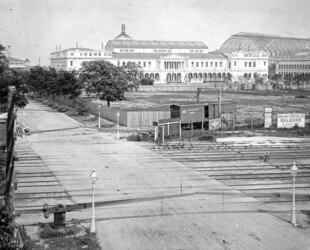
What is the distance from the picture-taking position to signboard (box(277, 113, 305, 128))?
38969 mm

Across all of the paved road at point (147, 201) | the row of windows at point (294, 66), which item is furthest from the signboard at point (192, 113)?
the row of windows at point (294, 66)

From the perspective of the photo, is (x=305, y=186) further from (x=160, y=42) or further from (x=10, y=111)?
(x=160, y=42)

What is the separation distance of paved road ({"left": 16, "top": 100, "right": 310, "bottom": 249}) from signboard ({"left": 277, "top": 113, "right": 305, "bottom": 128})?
13.8 meters

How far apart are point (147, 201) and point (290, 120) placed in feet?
78.9

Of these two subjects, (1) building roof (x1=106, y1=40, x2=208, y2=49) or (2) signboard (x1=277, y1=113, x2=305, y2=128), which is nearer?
(2) signboard (x1=277, y1=113, x2=305, y2=128)

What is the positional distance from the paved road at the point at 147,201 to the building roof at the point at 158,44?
→ 145m

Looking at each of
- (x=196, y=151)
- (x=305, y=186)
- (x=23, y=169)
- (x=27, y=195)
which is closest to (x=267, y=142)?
(x=196, y=151)

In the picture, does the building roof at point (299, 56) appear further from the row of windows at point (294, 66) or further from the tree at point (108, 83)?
the tree at point (108, 83)

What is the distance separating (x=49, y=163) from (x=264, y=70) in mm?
154651

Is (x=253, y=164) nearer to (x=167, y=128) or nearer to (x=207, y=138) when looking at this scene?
(x=207, y=138)

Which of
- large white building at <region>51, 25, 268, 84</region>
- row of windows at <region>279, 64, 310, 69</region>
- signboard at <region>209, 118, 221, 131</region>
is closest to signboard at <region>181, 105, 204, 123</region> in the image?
signboard at <region>209, 118, 221, 131</region>

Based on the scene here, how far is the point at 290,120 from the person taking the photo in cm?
3919

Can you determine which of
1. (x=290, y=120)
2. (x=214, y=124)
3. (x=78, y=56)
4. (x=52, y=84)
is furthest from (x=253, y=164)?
(x=78, y=56)

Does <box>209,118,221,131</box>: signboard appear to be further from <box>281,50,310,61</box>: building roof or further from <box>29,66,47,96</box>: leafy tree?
<box>281,50,310,61</box>: building roof
